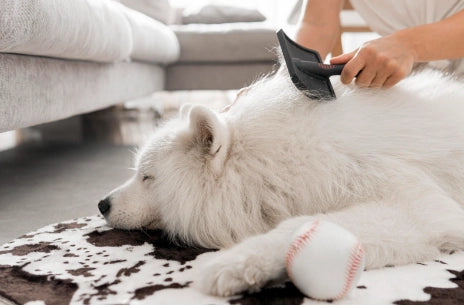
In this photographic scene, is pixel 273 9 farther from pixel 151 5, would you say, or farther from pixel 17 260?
pixel 17 260

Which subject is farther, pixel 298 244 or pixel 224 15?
pixel 224 15

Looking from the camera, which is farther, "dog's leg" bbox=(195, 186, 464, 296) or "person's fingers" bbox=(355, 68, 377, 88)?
"person's fingers" bbox=(355, 68, 377, 88)

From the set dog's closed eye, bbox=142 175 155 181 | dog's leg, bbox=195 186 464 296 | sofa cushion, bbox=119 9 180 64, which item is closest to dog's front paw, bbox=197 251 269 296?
dog's leg, bbox=195 186 464 296

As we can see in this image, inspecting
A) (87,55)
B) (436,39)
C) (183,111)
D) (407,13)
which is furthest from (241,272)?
(407,13)

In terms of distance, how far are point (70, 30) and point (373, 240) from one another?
1335 millimetres

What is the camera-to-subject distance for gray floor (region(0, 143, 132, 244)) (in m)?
1.62

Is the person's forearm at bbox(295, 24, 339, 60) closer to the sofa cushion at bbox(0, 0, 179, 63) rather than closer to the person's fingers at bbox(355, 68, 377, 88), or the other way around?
the person's fingers at bbox(355, 68, 377, 88)

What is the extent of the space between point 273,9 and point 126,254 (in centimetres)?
645

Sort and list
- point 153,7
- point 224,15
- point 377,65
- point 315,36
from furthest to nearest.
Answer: point 224,15, point 153,7, point 315,36, point 377,65

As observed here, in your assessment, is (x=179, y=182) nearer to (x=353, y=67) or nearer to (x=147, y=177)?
(x=147, y=177)

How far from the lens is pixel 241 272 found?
0.90 meters

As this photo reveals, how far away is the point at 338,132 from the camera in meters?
1.22

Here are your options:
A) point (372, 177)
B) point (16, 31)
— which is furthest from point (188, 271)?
point (16, 31)

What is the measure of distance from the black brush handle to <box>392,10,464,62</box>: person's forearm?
234mm
